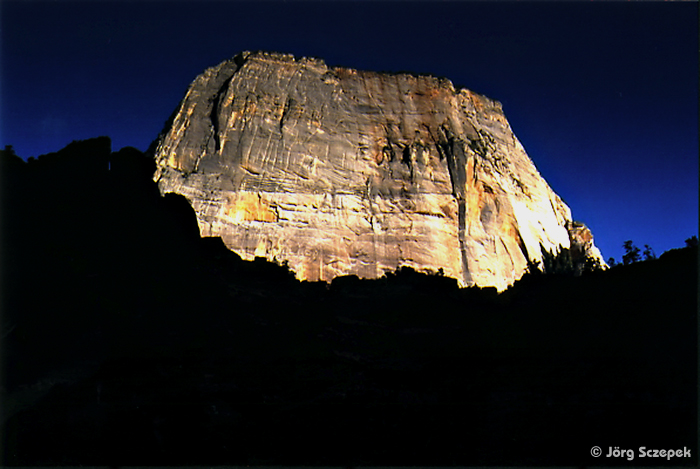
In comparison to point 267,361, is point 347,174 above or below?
above

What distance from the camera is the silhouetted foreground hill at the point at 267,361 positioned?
53.9 ft

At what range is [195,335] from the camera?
1914cm

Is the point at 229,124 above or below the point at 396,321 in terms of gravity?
above

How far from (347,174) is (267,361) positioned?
14.6m

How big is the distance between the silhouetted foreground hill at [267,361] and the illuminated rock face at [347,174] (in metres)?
7.30

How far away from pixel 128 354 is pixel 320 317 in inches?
257

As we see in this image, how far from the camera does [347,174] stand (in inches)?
1245

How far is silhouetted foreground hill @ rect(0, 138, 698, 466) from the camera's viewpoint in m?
16.4

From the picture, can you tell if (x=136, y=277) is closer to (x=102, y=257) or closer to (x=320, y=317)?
(x=102, y=257)

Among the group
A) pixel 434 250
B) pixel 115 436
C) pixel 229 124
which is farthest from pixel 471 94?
pixel 115 436

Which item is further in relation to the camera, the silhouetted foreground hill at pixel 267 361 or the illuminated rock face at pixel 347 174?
the illuminated rock face at pixel 347 174

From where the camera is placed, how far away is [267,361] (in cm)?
1925

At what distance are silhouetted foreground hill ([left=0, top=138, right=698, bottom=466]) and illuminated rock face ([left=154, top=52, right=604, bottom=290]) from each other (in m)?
7.30

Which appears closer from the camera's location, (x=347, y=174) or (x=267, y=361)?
(x=267, y=361)
